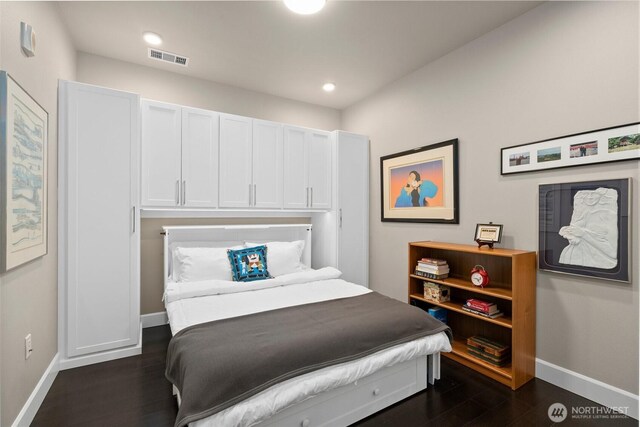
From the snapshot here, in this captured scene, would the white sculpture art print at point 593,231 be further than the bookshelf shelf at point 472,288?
No

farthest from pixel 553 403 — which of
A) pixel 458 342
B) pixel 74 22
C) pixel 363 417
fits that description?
pixel 74 22

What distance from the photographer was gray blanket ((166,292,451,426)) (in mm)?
1397

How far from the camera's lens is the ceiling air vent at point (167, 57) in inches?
117

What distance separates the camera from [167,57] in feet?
10.0

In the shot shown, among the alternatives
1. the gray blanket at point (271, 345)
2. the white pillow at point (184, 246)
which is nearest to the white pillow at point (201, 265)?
the white pillow at point (184, 246)

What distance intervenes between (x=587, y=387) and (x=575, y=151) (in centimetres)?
168

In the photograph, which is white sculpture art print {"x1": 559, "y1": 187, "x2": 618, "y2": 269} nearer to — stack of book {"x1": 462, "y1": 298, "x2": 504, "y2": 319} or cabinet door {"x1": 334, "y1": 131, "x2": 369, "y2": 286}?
stack of book {"x1": 462, "y1": 298, "x2": 504, "y2": 319}

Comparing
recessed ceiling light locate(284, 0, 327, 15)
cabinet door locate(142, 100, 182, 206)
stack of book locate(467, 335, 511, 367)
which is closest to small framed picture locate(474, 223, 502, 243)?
stack of book locate(467, 335, 511, 367)

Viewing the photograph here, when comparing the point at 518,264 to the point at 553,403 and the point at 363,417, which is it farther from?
the point at 363,417

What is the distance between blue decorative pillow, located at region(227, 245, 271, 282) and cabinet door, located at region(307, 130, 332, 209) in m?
1.00

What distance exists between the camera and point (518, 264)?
2.22 meters

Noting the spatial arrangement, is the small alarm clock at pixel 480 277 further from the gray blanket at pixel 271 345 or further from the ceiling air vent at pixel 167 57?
the ceiling air vent at pixel 167 57

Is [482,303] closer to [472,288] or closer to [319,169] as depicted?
[472,288]

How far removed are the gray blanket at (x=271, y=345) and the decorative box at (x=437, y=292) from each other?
68 centimetres
